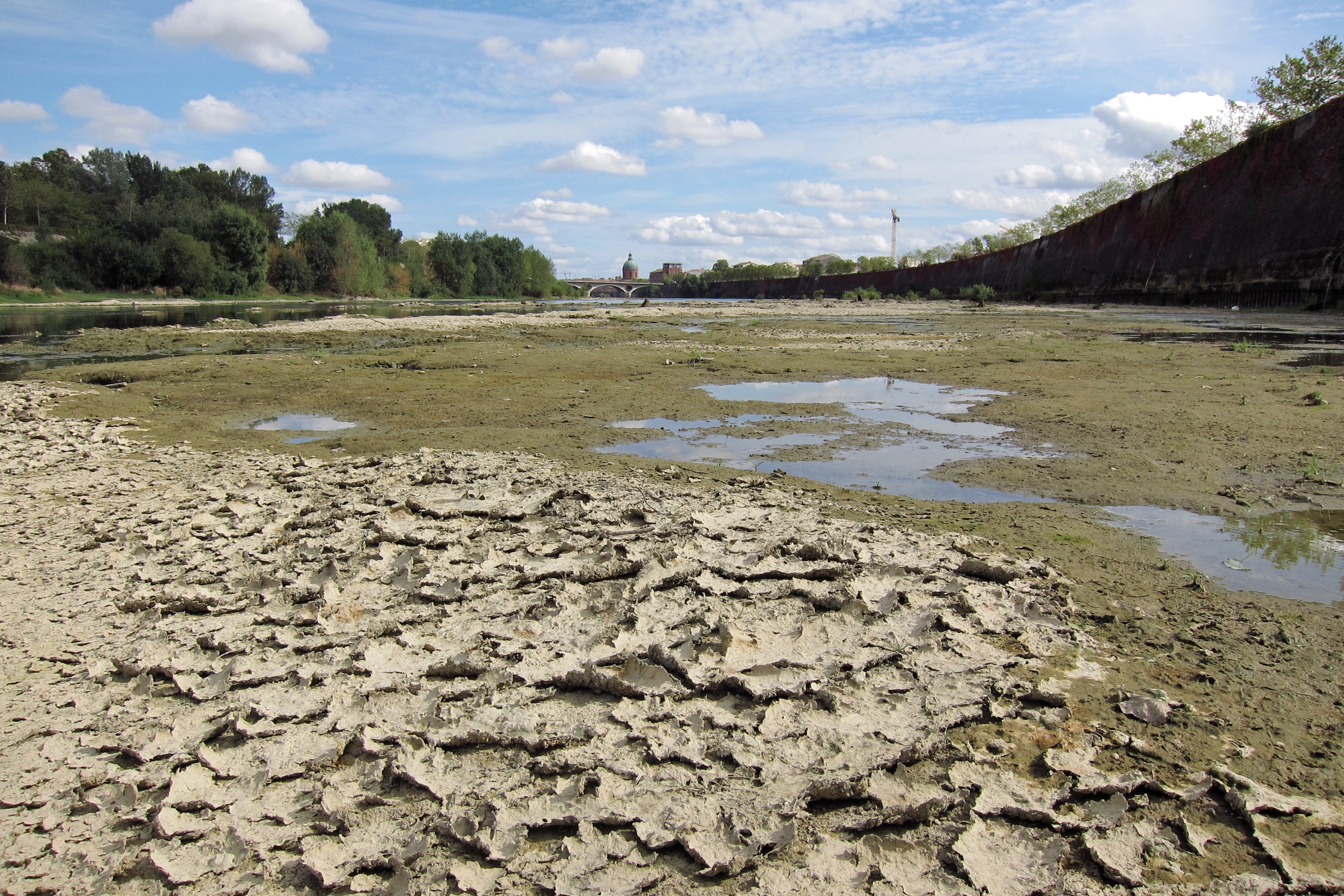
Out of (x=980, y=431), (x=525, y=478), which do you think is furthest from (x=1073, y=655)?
(x=980, y=431)

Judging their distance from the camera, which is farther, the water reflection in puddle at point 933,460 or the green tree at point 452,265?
the green tree at point 452,265

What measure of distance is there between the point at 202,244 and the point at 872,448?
61.3 metres

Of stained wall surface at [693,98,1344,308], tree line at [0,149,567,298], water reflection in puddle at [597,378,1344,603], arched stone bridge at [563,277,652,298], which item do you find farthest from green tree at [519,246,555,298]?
water reflection in puddle at [597,378,1344,603]

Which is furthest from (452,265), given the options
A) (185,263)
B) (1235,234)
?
(1235,234)

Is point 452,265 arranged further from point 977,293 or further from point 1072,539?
point 1072,539

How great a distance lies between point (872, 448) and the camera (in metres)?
5.61

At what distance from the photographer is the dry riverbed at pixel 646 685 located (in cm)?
169

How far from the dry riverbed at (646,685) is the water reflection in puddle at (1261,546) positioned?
22 centimetres

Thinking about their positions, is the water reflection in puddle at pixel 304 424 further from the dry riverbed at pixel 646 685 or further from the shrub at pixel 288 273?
the shrub at pixel 288 273

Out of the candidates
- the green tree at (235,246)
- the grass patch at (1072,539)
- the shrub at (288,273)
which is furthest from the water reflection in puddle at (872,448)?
the shrub at (288,273)

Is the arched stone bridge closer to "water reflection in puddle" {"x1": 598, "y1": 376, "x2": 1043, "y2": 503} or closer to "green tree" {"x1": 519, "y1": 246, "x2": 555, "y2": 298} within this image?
"green tree" {"x1": 519, "y1": 246, "x2": 555, "y2": 298}

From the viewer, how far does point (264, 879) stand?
164cm

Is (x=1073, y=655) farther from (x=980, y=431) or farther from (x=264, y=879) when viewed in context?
(x=980, y=431)

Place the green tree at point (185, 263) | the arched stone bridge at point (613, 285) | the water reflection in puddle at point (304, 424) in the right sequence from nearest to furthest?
the water reflection in puddle at point (304, 424) < the green tree at point (185, 263) < the arched stone bridge at point (613, 285)
